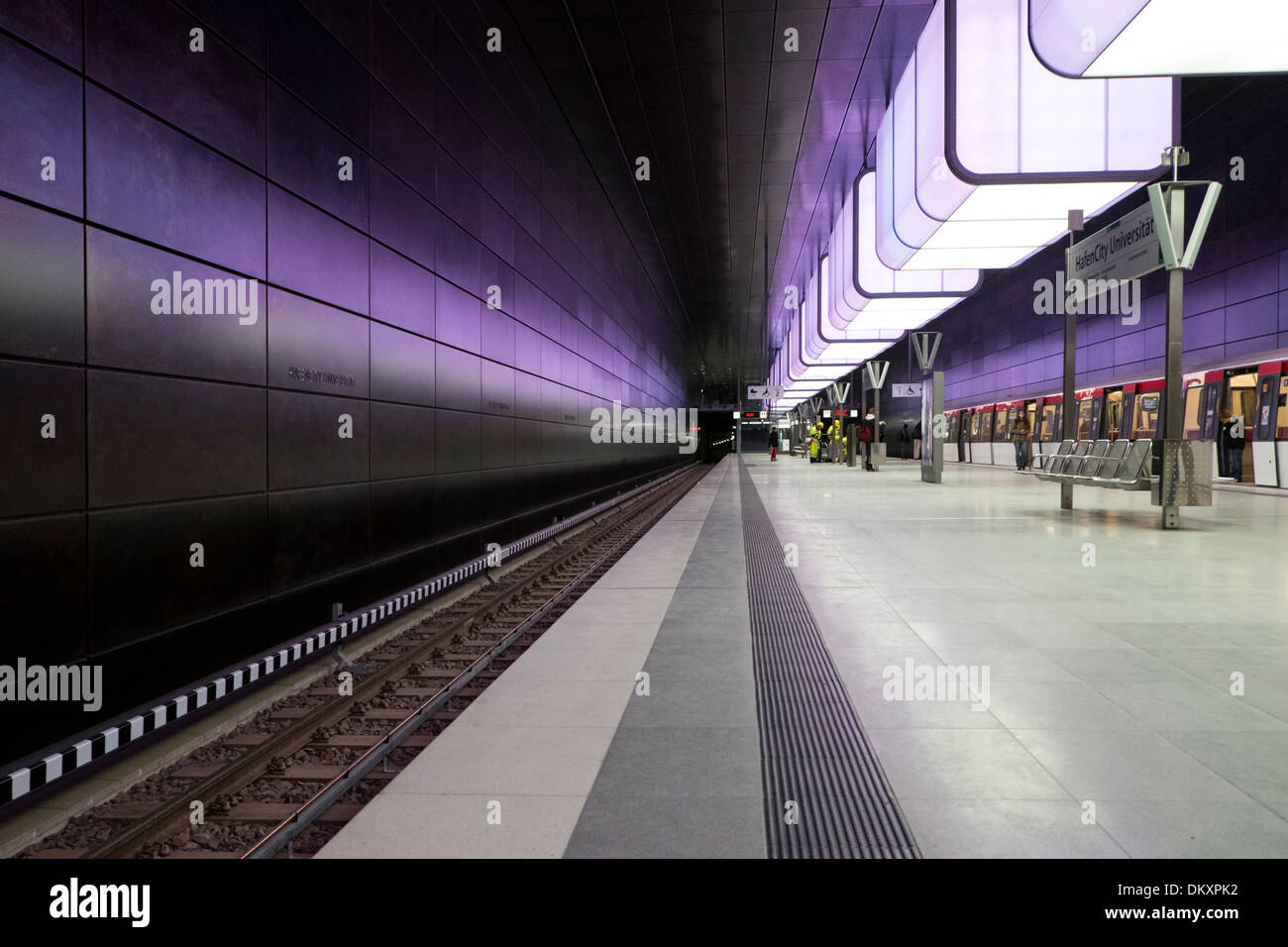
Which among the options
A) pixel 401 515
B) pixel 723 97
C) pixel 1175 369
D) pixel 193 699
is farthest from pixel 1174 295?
pixel 193 699

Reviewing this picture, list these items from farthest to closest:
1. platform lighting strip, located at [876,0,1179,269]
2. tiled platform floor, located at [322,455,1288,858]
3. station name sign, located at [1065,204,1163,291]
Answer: station name sign, located at [1065,204,1163,291] < platform lighting strip, located at [876,0,1179,269] < tiled platform floor, located at [322,455,1288,858]

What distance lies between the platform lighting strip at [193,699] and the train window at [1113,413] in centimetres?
2484

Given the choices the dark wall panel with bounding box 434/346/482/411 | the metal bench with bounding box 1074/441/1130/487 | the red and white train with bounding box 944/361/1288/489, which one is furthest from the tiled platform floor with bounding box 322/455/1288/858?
the red and white train with bounding box 944/361/1288/489

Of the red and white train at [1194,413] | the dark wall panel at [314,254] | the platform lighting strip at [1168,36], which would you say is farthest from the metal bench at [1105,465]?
the dark wall panel at [314,254]

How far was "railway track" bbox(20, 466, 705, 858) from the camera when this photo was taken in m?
3.01

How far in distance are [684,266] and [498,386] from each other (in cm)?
1663

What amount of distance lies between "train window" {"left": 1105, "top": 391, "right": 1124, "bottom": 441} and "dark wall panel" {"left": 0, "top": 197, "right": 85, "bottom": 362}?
2809cm

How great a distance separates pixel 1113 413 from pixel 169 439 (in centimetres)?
2839

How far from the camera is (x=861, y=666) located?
4.54 m

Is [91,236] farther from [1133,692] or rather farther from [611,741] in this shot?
[1133,692]

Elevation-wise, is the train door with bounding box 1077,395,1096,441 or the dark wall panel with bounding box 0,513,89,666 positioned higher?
the train door with bounding box 1077,395,1096,441

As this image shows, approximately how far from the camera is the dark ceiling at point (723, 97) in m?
10.7

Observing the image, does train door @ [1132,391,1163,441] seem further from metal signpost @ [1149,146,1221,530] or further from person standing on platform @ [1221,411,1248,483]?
metal signpost @ [1149,146,1221,530]

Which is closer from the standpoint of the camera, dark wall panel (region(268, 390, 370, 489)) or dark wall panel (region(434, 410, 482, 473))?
dark wall panel (region(268, 390, 370, 489))
